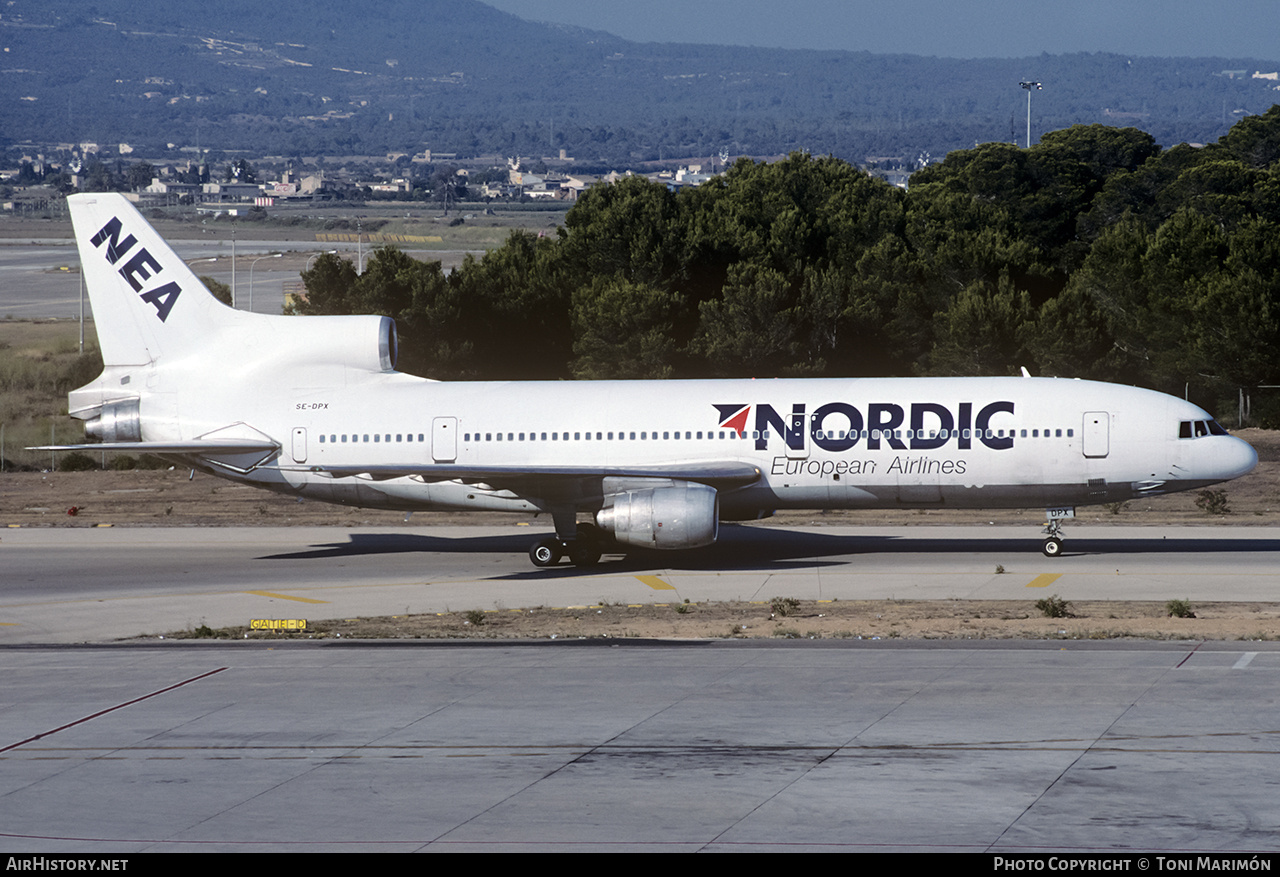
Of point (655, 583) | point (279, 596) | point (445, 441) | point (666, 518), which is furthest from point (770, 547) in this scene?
point (279, 596)

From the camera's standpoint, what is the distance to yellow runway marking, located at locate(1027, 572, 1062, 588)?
31734 millimetres

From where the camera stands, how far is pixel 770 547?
3850cm

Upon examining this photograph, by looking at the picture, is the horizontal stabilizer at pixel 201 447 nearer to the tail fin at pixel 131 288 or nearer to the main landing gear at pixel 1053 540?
the tail fin at pixel 131 288

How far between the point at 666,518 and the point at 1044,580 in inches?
Answer: 350

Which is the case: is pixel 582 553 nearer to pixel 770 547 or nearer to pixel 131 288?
pixel 770 547

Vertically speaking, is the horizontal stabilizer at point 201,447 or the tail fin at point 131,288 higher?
the tail fin at point 131,288

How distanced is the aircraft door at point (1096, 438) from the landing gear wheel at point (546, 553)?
13.3 m

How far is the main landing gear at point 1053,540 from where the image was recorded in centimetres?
3547

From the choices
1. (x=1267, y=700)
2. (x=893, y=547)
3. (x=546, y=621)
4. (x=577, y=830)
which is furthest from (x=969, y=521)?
(x=577, y=830)

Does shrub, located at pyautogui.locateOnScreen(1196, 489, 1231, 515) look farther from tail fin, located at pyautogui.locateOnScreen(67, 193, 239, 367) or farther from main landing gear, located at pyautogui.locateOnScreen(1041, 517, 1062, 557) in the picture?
tail fin, located at pyautogui.locateOnScreen(67, 193, 239, 367)

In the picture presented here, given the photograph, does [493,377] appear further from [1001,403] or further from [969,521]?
[1001,403]

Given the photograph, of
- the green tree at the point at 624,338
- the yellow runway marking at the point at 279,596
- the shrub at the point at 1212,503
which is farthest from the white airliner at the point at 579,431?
the green tree at the point at 624,338

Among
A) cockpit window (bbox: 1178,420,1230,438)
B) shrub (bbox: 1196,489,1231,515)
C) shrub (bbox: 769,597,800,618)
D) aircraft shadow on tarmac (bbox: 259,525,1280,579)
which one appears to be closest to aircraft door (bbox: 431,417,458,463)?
aircraft shadow on tarmac (bbox: 259,525,1280,579)

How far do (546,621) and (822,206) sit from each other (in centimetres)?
5466
